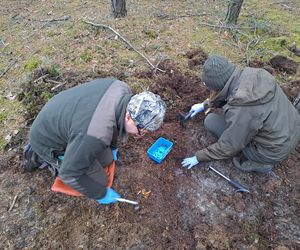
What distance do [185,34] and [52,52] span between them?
2186 millimetres

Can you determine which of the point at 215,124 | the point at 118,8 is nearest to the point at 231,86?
the point at 215,124

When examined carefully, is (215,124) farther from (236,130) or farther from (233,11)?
(233,11)

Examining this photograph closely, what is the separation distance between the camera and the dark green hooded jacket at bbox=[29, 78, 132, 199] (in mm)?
1799

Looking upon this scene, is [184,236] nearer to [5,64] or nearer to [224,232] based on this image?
[224,232]

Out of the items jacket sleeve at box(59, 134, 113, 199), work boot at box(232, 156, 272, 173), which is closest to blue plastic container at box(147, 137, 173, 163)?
work boot at box(232, 156, 272, 173)

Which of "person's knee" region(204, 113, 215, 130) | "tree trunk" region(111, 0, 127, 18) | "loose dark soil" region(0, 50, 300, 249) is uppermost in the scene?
"tree trunk" region(111, 0, 127, 18)

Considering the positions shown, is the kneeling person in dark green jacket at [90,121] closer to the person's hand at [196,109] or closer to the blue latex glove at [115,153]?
the blue latex glove at [115,153]

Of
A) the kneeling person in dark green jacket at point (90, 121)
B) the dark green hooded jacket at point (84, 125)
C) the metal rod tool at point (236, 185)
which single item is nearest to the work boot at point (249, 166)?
the metal rod tool at point (236, 185)

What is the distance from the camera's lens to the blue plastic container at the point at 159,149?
2.95 meters

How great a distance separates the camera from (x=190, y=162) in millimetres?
2873

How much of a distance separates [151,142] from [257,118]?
4.05 ft

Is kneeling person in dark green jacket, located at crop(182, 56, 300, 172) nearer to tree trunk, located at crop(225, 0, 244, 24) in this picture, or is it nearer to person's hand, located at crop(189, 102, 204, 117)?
person's hand, located at crop(189, 102, 204, 117)

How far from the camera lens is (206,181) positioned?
289cm

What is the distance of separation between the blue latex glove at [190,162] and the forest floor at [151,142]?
88 millimetres
